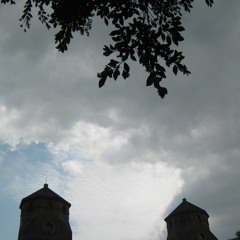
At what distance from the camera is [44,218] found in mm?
35500

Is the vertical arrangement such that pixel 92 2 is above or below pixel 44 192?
below

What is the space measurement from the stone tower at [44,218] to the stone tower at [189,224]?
14.2 m

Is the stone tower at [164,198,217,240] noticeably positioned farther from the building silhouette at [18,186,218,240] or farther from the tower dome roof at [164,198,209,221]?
the building silhouette at [18,186,218,240]

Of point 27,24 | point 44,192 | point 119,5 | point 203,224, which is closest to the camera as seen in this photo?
point 119,5

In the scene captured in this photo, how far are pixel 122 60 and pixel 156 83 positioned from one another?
753mm

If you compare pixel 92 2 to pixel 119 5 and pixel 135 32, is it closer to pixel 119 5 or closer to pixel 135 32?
pixel 119 5

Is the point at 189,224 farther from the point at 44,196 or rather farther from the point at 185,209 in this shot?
the point at 44,196

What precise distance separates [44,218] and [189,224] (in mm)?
17896

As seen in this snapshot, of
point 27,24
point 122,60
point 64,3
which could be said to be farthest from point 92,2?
point 27,24

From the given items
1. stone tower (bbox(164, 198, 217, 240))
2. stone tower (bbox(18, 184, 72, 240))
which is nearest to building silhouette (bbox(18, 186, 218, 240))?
stone tower (bbox(18, 184, 72, 240))

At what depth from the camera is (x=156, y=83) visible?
244 inches

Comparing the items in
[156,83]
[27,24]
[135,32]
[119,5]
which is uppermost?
[27,24]

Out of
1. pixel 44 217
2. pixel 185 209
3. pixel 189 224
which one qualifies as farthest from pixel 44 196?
pixel 189 224

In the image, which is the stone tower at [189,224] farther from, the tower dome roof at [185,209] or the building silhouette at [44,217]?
the building silhouette at [44,217]
